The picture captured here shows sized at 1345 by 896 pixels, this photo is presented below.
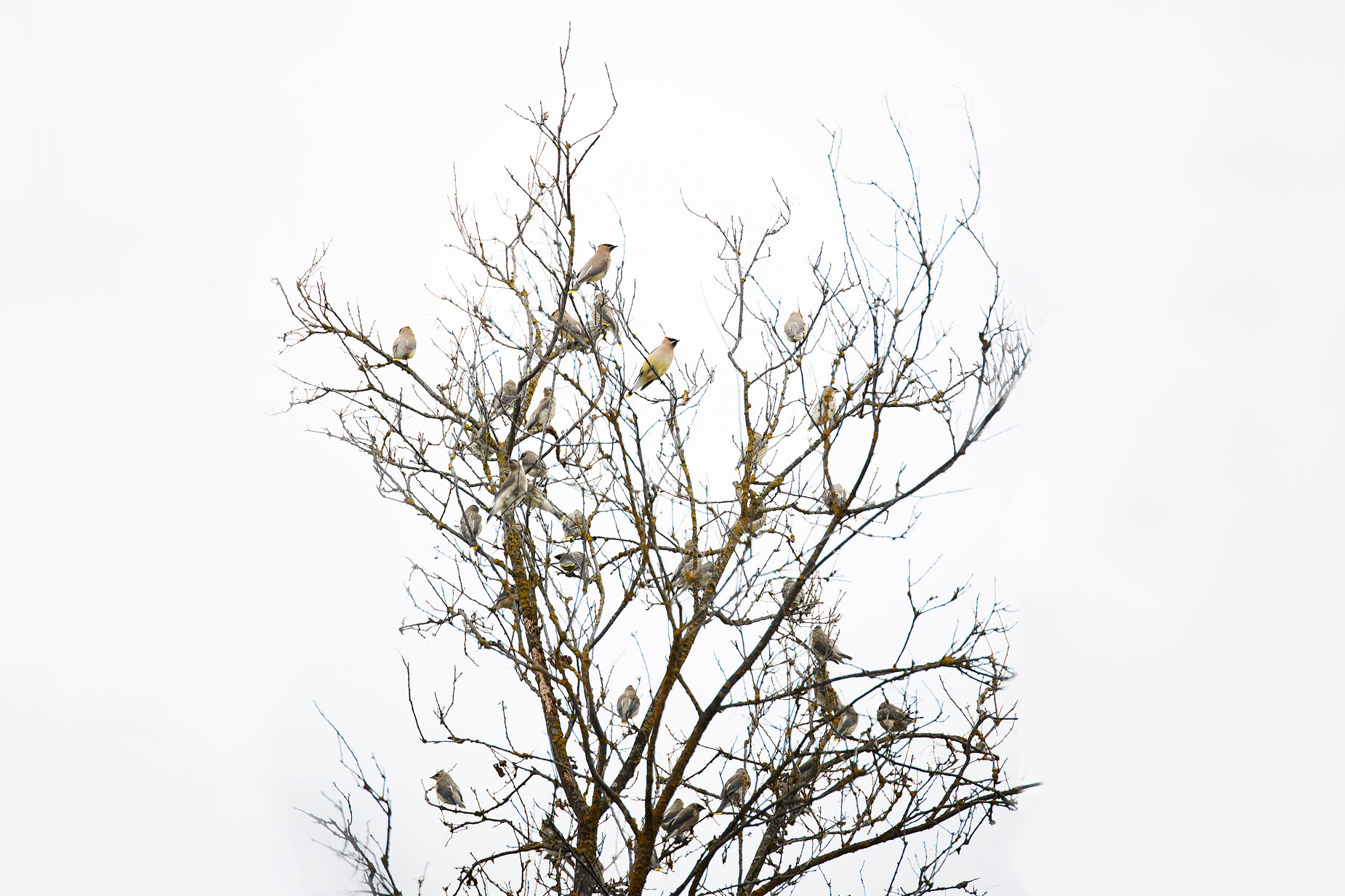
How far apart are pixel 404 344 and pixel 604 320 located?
351 cm

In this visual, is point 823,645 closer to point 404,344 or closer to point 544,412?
point 544,412

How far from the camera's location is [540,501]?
6.37m

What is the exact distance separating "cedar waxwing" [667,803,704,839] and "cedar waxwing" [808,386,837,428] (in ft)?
8.39

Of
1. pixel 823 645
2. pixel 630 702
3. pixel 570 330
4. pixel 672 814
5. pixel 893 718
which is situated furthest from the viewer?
pixel 630 702

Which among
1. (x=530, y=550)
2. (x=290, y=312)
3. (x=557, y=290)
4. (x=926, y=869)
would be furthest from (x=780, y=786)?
(x=290, y=312)

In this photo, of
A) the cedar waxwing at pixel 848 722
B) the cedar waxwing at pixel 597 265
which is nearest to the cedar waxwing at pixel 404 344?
the cedar waxwing at pixel 597 265

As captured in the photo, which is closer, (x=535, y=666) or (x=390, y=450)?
(x=535, y=666)

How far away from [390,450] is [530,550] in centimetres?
226

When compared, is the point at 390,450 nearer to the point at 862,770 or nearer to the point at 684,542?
the point at 684,542

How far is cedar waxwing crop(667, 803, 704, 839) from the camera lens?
6750 millimetres

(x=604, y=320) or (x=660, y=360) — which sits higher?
(x=660, y=360)

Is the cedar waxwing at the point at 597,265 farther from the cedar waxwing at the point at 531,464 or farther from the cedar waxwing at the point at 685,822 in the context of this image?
the cedar waxwing at the point at 685,822

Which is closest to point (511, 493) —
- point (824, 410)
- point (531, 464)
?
point (531, 464)

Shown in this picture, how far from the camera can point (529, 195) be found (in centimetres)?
598
